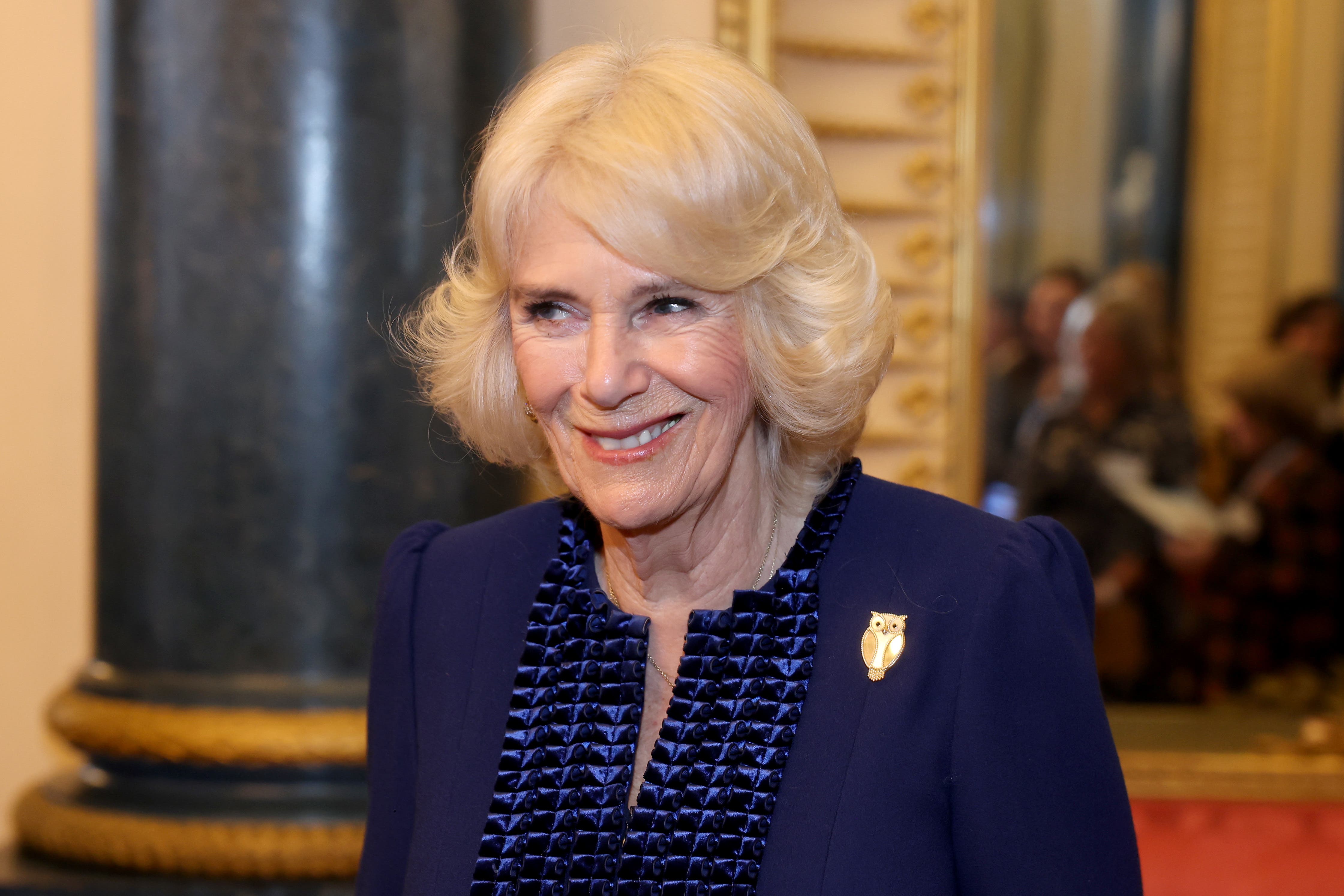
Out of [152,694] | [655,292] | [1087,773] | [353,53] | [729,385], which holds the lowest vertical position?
[152,694]

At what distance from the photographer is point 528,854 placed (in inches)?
57.6

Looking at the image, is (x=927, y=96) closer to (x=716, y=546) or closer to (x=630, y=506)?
(x=716, y=546)

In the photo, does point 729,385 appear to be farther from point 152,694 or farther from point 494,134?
point 152,694

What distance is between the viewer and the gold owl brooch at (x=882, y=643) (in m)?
1.38

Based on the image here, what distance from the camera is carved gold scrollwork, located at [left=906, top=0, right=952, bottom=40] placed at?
366cm

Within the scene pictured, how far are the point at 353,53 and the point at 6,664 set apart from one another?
1.90 m

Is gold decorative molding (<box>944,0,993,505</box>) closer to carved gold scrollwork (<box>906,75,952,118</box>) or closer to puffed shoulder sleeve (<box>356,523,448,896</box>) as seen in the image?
carved gold scrollwork (<box>906,75,952,118</box>)

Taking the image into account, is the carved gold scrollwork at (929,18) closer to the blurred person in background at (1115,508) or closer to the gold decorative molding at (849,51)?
the gold decorative molding at (849,51)

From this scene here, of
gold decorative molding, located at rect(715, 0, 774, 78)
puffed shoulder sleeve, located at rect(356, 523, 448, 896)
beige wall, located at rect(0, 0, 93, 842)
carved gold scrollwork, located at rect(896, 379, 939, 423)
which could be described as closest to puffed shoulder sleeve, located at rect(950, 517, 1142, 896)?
puffed shoulder sleeve, located at rect(356, 523, 448, 896)

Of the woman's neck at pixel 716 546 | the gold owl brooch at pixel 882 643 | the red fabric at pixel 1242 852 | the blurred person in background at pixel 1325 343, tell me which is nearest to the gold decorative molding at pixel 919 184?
Answer: the blurred person in background at pixel 1325 343

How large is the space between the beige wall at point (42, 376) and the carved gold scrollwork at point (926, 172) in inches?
85.2

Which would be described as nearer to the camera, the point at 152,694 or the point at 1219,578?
the point at 152,694

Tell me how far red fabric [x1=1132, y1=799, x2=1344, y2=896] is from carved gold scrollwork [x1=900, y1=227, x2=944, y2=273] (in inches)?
62.6

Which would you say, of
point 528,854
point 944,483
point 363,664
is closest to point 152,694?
point 363,664
